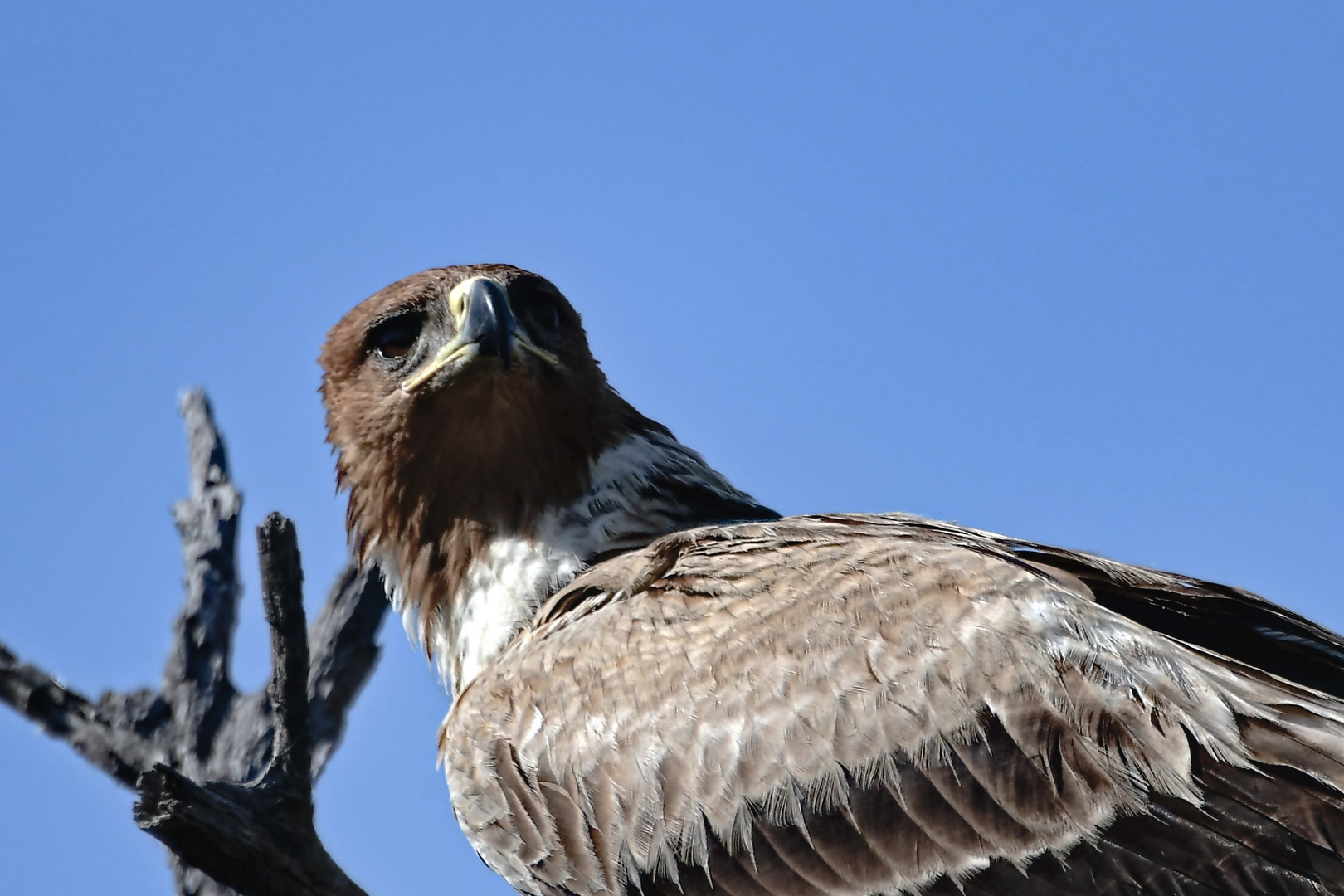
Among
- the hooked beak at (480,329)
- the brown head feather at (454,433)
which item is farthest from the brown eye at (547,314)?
the hooked beak at (480,329)

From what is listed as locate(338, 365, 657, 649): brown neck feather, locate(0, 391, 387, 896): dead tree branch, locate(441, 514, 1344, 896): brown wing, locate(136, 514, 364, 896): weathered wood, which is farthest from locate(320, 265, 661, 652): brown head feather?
locate(136, 514, 364, 896): weathered wood

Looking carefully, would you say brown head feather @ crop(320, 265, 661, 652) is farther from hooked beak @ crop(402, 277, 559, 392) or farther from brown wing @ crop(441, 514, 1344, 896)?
brown wing @ crop(441, 514, 1344, 896)

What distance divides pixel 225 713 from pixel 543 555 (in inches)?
67.7

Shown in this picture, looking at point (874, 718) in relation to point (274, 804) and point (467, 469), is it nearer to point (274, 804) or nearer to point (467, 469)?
point (274, 804)

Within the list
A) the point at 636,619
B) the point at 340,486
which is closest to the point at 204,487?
the point at 340,486

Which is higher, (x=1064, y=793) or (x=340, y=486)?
(x=340, y=486)

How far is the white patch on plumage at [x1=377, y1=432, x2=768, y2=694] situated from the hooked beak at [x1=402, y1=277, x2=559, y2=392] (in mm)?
661

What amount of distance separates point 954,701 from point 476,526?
228 centimetres

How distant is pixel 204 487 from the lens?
673 centimetres

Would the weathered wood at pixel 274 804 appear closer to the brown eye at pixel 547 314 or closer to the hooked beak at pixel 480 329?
the hooked beak at pixel 480 329

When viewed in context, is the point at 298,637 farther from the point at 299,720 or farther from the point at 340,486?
the point at 340,486

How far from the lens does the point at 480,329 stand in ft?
18.4

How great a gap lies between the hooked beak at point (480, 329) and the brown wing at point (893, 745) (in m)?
1.20

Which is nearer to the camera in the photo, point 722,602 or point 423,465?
point 722,602
